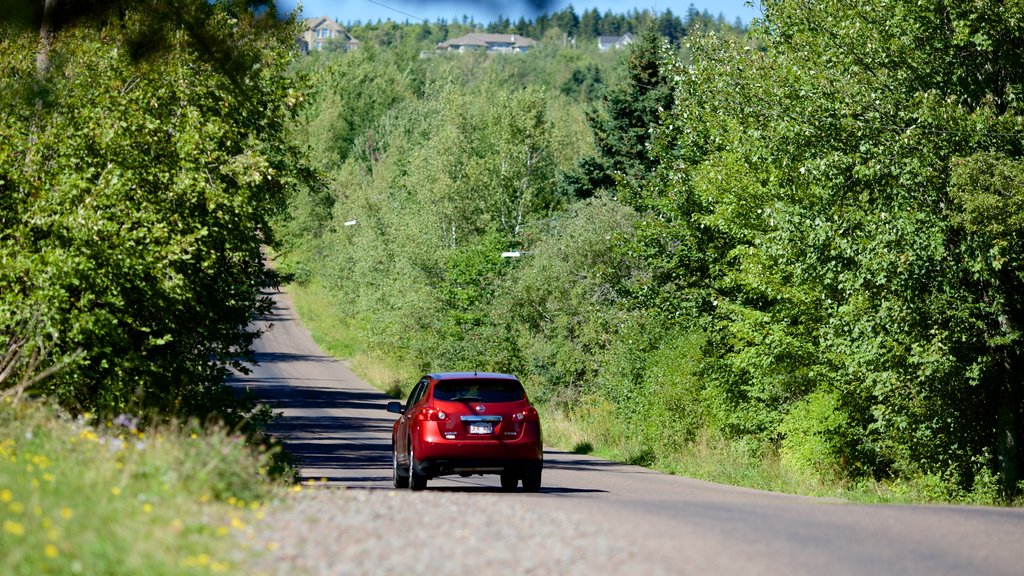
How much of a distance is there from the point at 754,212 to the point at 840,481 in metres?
7.31

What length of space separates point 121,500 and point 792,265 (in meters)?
16.9

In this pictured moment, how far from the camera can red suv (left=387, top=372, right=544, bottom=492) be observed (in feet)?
58.9

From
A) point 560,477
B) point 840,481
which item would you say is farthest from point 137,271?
point 840,481

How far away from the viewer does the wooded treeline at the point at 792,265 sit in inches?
792

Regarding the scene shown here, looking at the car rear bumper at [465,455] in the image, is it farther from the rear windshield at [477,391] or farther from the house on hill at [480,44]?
the house on hill at [480,44]

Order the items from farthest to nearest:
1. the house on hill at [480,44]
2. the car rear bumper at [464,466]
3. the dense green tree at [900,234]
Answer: the house on hill at [480,44] → the dense green tree at [900,234] → the car rear bumper at [464,466]

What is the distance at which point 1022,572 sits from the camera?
891cm

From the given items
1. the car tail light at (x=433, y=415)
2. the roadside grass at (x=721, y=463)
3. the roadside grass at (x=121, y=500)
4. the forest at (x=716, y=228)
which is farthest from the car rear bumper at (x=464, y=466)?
the roadside grass at (x=121, y=500)

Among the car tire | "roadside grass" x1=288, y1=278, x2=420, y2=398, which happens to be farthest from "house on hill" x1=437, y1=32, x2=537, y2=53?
the car tire

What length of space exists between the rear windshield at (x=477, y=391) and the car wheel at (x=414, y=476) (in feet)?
3.08

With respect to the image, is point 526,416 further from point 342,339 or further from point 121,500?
point 342,339

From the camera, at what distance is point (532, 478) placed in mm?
18594

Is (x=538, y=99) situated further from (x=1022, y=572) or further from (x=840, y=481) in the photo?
(x=1022, y=572)

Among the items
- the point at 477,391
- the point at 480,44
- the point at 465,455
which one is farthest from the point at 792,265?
the point at 480,44
